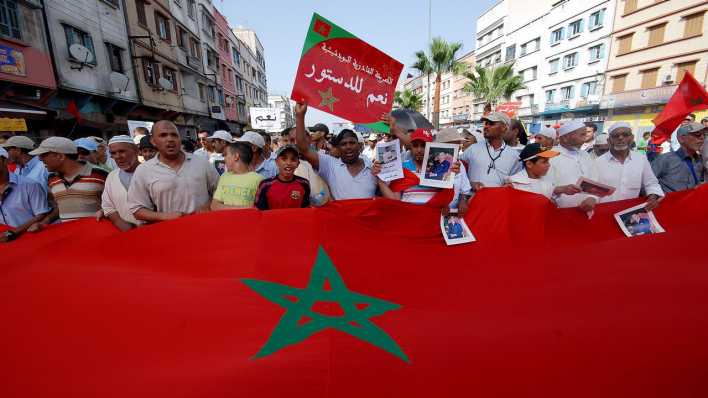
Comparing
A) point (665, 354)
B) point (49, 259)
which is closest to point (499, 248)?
point (665, 354)

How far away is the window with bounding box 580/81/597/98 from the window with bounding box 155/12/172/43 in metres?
31.5

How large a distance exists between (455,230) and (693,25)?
28.4 m

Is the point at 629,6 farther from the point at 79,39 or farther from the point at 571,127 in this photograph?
the point at 79,39

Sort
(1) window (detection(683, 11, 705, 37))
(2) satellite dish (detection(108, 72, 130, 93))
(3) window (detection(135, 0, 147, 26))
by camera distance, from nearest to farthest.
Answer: (2) satellite dish (detection(108, 72, 130, 93))
(3) window (detection(135, 0, 147, 26))
(1) window (detection(683, 11, 705, 37))

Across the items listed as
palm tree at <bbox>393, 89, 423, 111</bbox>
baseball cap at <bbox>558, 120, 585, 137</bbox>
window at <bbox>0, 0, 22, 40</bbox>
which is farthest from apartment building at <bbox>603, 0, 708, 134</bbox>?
window at <bbox>0, 0, 22, 40</bbox>

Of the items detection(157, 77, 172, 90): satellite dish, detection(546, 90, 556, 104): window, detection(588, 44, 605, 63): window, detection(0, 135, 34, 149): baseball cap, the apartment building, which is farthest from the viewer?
detection(546, 90, 556, 104): window

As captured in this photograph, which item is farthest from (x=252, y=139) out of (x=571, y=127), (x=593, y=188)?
(x=571, y=127)

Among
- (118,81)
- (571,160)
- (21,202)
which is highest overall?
(118,81)

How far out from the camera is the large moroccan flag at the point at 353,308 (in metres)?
1.36

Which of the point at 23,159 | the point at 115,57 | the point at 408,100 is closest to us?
the point at 23,159

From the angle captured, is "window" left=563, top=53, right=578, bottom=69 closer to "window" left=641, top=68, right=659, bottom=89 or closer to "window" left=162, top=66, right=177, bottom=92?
"window" left=641, top=68, right=659, bottom=89

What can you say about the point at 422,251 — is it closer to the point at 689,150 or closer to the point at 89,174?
the point at 89,174

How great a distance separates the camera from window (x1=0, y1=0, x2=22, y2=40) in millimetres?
9016

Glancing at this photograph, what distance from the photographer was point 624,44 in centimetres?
2408
